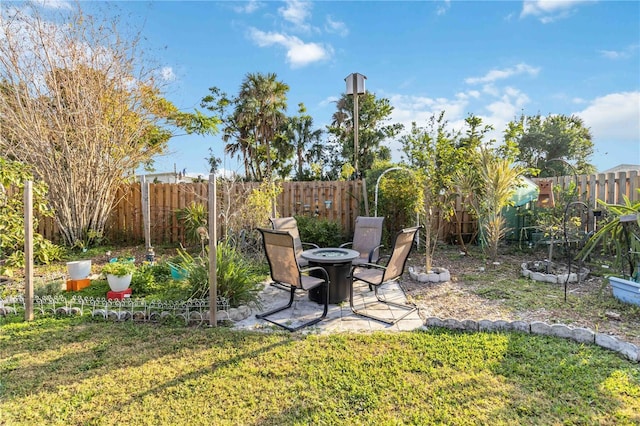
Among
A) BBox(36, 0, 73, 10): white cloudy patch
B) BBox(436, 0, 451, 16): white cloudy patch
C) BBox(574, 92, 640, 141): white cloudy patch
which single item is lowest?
BBox(574, 92, 640, 141): white cloudy patch

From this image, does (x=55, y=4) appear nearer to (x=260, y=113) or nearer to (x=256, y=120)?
(x=260, y=113)

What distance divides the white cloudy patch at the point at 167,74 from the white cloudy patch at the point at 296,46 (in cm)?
254

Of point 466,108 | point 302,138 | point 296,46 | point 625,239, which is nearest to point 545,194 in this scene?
point 466,108

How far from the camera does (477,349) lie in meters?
2.70

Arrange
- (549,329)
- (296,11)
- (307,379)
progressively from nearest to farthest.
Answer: (307,379), (549,329), (296,11)

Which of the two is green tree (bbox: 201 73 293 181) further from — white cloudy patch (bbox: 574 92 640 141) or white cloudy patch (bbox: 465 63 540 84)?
white cloudy patch (bbox: 574 92 640 141)

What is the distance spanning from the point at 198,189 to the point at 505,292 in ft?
22.3

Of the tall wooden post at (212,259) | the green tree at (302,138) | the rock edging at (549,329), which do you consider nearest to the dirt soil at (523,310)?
the rock edging at (549,329)

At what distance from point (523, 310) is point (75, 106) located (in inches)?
341

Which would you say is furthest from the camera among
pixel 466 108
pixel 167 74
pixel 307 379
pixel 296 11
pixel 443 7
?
pixel 167 74

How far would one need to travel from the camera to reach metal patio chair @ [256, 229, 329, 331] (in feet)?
11.0

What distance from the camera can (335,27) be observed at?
6250 millimetres

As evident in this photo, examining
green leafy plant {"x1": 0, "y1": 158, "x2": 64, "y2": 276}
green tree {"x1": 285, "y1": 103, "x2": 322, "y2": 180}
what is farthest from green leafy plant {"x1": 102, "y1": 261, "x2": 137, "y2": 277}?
green tree {"x1": 285, "y1": 103, "x2": 322, "y2": 180}

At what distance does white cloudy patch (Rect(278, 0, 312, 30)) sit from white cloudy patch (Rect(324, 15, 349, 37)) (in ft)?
1.27
